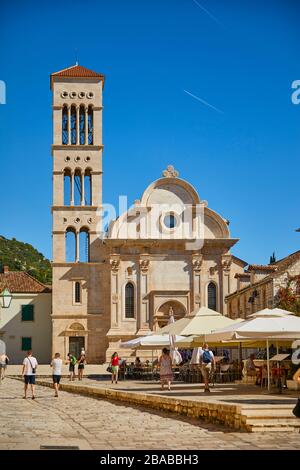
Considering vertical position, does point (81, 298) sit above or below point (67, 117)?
below

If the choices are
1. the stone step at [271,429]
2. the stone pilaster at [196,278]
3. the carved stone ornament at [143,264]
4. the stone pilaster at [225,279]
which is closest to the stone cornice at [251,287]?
the stone pilaster at [225,279]

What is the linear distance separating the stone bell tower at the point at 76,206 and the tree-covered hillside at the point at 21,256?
174 feet

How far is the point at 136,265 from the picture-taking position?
56.5m

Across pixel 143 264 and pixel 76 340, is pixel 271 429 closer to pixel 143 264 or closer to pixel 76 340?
pixel 143 264

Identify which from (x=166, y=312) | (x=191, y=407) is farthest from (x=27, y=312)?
(x=191, y=407)

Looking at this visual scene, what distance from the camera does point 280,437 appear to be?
11508 mm

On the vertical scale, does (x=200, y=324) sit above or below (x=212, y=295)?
below

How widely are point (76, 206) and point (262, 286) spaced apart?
1805cm

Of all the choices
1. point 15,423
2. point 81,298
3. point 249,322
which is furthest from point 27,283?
point 15,423

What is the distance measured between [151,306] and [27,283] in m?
11.2

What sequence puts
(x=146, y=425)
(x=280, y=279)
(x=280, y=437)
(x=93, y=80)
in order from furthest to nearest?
1. (x=93, y=80)
2. (x=280, y=279)
3. (x=146, y=425)
4. (x=280, y=437)

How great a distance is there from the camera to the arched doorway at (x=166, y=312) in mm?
55719

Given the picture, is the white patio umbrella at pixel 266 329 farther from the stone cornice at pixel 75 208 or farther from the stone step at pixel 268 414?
the stone cornice at pixel 75 208

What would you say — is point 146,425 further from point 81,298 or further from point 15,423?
point 81,298
